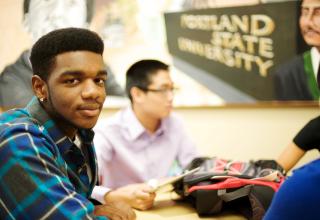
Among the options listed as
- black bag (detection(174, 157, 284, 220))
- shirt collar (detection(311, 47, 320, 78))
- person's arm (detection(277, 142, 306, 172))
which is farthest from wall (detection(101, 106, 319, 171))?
black bag (detection(174, 157, 284, 220))

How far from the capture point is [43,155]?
89cm

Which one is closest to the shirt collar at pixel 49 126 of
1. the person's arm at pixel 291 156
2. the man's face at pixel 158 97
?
the man's face at pixel 158 97

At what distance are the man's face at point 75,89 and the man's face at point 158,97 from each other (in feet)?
3.10

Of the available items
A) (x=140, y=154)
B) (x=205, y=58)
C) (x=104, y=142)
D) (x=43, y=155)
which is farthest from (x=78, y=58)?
(x=205, y=58)

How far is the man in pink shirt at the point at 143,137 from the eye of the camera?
1.92 meters

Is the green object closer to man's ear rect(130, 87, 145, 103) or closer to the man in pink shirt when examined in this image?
the man in pink shirt

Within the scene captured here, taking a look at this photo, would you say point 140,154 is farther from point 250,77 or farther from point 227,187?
point 250,77

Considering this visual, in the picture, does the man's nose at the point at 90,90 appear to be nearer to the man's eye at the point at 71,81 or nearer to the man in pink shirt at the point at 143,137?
the man's eye at the point at 71,81

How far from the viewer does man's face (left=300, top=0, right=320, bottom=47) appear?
216 cm

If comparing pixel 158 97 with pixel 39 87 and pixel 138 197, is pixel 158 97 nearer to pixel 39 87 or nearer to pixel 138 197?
pixel 138 197

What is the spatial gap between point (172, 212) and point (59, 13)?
6.51 feet

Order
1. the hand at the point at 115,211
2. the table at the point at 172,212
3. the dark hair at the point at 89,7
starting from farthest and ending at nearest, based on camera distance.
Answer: the dark hair at the point at 89,7 < the table at the point at 172,212 < the hand at the point at 115,211

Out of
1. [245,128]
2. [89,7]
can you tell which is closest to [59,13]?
[89,7]

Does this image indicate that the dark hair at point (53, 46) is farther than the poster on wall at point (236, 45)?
No
